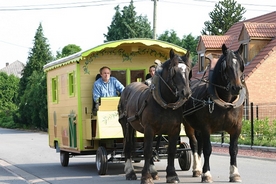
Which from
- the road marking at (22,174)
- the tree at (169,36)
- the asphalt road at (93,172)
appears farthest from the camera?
the tree at (169,36)

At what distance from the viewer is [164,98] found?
36.4 ft

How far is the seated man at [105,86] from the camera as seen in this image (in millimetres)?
14250

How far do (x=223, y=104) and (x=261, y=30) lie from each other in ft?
83.6

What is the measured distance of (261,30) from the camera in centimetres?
3553

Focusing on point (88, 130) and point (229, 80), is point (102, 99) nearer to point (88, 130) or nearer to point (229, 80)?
point (88, 130)

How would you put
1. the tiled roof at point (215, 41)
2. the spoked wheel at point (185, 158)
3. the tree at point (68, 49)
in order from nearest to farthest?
1. the spoked wheel at point (185, 158)
2. the tiled roof at point (215, 41)
3. the tree at point (68, 49)

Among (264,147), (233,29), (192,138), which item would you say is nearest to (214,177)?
(192,138)

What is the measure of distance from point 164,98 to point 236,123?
1358 millimetres

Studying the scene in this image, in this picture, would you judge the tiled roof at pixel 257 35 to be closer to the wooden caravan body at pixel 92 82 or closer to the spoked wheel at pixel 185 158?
the wooden caravan body at pixel 92 82

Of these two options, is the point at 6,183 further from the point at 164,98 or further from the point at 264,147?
the point at 264,147

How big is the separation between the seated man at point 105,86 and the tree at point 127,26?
46.2 meters

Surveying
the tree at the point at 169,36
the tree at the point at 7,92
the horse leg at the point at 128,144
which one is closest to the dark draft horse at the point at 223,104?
the horse leg at the point at 128,144

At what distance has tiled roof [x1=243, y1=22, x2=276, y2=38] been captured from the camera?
34.8m

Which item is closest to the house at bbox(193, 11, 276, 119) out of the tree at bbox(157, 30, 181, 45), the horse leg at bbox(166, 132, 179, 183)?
the horse leg at bbox(166, 132, 179, 183)
